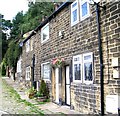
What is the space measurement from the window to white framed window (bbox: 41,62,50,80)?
15.5 ft

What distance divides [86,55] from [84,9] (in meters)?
1.98

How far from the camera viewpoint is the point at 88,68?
412 inches

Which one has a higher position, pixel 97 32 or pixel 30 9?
pixel 30 9

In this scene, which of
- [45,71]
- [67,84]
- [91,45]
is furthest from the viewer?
[45,71]

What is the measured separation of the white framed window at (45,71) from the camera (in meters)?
16.5

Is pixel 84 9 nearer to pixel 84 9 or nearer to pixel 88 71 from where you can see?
pixel 84 9

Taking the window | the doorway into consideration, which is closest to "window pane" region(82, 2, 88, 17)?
the window

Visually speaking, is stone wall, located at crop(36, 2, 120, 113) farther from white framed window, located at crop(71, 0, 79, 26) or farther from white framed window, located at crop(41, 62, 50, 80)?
white framed window, located at crop(41, 62, 50, 80)

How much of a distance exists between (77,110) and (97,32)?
3635 millimetres

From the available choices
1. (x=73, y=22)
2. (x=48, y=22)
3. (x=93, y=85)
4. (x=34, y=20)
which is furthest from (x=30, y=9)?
(x=93, y=85)

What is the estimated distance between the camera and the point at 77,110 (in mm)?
11320

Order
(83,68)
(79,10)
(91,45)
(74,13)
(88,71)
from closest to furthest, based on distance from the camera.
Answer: (91,45)
(88,71)
(83,68)
(79,10)
(74,13)

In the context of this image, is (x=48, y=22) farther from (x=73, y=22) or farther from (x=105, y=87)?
(x=105, y=87)

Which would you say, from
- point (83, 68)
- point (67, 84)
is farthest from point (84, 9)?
point (67, 84)
